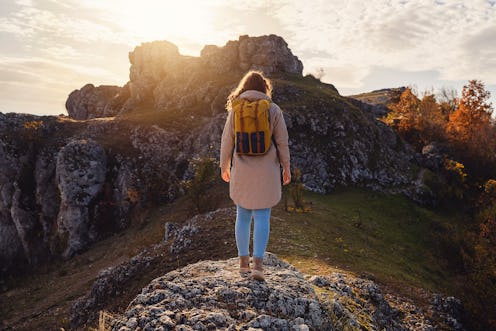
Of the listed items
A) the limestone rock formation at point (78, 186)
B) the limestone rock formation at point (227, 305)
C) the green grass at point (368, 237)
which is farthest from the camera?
the limestone rock formation at point (78, 186)

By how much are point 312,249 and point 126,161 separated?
26.7m

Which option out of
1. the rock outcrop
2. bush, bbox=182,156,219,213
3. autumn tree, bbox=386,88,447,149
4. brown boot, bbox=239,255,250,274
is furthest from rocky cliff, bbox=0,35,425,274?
brown boot, bbox=239,255,250,274

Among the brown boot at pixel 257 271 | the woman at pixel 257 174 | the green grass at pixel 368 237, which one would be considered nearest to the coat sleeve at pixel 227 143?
the woman at pixel 257 174

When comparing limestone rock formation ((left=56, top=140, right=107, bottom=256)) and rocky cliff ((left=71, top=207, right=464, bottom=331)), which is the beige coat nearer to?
rocky cliff ((left=71, top=207, right=464, bottom=331))

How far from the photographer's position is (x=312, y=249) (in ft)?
49.1

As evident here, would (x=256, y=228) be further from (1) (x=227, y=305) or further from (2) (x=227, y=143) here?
(2) (x=227, y=143)

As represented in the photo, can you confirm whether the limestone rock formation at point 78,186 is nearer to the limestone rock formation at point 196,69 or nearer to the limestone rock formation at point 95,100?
the limestone rock formation at point 196,69

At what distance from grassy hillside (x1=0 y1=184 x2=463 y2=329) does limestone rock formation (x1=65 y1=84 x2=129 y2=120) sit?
52874 millimetres

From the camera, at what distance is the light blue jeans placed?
6.33 metres

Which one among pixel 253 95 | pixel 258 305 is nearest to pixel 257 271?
pixel 258 305

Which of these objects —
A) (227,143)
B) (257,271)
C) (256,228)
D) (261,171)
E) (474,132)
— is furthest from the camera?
(474,132)

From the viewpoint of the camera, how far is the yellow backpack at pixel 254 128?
20.0 ft

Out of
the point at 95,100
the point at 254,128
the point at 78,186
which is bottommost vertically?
the point at 78,186

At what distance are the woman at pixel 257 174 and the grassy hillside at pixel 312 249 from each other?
225 inches
